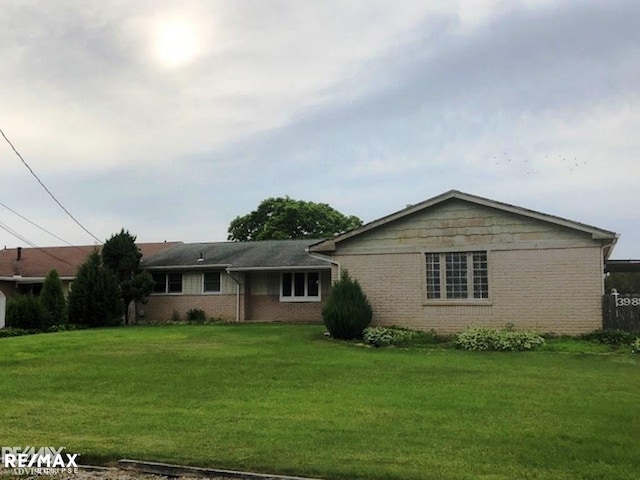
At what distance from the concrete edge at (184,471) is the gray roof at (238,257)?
63.0 ft

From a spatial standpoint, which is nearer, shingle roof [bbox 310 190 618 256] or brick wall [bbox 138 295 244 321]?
shingle roof [bbox 310 190 618 256]

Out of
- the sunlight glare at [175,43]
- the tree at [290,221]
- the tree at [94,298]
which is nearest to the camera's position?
the sunlight glare at [175,43]

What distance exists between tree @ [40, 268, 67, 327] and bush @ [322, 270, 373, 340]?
41.9 feet

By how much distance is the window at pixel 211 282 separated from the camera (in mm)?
27500

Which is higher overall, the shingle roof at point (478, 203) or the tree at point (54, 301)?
the shingle roof at point (478, 203)

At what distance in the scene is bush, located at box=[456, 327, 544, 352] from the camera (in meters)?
15.5

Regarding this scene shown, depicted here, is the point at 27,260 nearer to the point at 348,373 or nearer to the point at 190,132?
the point at 190,132

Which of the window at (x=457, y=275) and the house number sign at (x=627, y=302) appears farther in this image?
the window at (x=457, y=275)

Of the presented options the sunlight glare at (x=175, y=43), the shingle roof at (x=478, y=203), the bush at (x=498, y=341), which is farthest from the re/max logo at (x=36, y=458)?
the shingle roof at (x=478, y=203)

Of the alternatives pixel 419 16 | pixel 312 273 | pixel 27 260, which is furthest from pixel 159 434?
pixel 27 260

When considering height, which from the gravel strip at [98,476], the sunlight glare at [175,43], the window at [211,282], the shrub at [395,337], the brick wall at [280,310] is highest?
the sunlight glare at [175,43]

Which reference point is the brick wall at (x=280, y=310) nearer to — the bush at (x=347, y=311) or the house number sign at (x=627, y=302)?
the bush at (x=347, y=311)

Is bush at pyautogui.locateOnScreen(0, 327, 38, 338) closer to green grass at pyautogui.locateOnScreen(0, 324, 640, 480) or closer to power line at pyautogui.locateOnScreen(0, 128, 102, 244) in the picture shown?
power line at pyautogui.locateOnScreen(0, 128, 102, 244)

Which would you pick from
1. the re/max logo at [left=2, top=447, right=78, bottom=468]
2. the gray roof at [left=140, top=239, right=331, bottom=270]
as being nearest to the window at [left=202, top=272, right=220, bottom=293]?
the gray roof at [left=140, top=239, right=331, bottom=270]
